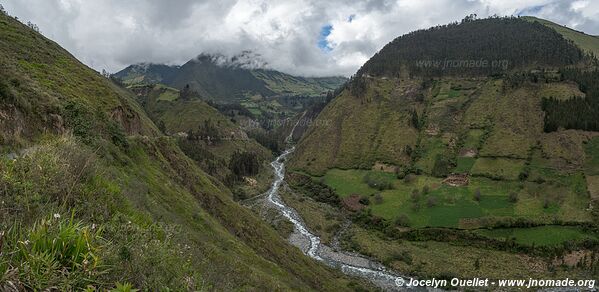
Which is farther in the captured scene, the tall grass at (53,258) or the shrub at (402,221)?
the shrub at (402,221)

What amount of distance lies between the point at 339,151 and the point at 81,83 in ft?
284

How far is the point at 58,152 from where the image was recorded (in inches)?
382

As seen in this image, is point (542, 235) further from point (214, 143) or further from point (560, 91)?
point (214, 143)

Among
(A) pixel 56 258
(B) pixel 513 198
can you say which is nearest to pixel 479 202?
(B) pixel 513 198

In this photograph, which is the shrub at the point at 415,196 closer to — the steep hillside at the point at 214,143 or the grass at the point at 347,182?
the grass at the point at 347,182

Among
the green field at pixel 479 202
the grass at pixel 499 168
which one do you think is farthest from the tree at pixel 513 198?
the grass at pixel 499 168

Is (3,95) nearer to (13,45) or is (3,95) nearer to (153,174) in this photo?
(153,174)

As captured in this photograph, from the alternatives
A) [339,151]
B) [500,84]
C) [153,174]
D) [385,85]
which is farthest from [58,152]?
[385,85]

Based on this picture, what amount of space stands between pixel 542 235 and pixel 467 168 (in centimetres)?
3056

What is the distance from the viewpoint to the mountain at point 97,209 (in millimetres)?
5371

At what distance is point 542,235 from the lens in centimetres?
6147

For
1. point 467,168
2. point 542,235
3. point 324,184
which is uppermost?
point 467,168

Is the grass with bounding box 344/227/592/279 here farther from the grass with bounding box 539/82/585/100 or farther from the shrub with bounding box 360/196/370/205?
the grass with bounding box 539/82/585/100

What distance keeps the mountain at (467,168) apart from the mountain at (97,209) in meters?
27.2
